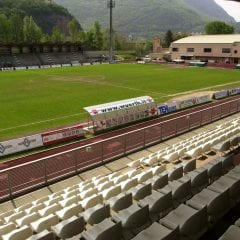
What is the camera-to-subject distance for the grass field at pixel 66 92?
104ft

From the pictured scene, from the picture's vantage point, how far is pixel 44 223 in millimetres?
9562

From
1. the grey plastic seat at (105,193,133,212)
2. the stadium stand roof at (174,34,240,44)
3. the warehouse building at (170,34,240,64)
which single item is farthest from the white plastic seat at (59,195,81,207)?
the stadium stand roof at (174,34,240,44)

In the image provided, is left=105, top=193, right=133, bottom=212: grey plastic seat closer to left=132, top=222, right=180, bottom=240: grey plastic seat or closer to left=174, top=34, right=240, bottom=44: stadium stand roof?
left=132, top=222, right=180, bottom=240: grey plastic seat

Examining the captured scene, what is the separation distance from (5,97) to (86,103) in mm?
11329

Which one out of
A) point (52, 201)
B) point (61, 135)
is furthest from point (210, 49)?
point (52, 201)

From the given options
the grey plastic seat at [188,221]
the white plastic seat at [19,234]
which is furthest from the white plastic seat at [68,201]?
the grey plastic seat at [188,221]

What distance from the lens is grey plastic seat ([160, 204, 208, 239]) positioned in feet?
26.6

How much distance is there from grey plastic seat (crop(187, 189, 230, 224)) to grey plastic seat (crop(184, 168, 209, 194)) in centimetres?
153

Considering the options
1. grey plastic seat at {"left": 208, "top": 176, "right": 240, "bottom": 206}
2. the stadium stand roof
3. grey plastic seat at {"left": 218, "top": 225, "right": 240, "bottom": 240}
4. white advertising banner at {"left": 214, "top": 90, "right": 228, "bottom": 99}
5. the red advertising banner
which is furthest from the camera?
the stadium stand roof

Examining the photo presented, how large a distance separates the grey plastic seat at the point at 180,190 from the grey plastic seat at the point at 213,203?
37.5 inches

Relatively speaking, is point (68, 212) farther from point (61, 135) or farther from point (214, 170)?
point (61, 135)

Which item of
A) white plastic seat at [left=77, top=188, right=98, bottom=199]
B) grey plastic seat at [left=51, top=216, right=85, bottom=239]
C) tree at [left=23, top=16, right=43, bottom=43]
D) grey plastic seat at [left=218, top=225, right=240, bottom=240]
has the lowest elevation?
white plastic seat at [left=77, top=188, right=98, bottom=199]

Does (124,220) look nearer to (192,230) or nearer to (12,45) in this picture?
(192,230)

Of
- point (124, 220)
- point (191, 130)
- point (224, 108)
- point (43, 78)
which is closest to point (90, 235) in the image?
point (124, 220)
